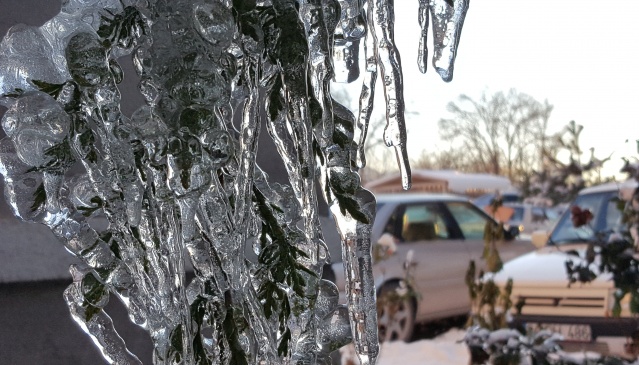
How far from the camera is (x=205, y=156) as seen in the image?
0.50 m

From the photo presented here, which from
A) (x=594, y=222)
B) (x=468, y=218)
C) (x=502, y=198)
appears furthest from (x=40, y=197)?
(x=468, y=218)

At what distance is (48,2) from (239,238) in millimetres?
786

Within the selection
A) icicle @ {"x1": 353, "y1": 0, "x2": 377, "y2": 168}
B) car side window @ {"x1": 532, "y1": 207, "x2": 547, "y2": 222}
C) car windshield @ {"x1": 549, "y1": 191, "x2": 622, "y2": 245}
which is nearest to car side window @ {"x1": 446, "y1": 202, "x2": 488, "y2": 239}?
car side window @ {"x1": 532, "y1": 207, "x2": 547, "y2": 222}

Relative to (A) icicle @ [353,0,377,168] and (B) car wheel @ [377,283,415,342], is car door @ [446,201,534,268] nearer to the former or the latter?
(B) car wheel @ [377,283,415,342]

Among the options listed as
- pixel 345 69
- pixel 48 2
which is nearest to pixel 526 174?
pixel 48 2

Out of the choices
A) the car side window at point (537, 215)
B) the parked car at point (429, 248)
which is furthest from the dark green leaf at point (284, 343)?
the parked car at point (429, 248)

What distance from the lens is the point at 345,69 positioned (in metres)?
0.67

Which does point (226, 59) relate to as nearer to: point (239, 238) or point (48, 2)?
point (239, 238)

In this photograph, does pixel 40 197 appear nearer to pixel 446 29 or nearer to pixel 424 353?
pixel 446 29

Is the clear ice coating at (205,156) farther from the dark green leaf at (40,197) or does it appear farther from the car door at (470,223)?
the car door at (470,223)

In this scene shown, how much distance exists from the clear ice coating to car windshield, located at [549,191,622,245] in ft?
7.41

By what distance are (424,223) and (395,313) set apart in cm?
54

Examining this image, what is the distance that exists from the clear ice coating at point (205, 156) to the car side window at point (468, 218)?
3.38 meters

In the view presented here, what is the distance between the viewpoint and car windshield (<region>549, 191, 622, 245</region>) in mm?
2730
